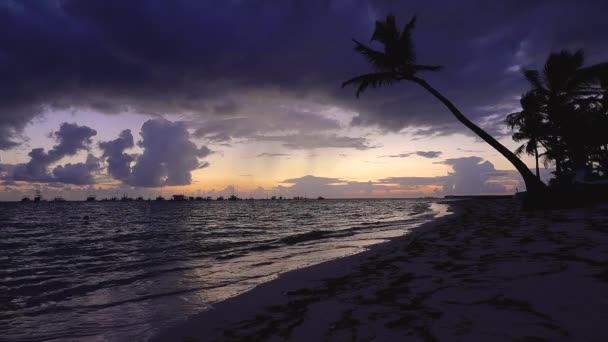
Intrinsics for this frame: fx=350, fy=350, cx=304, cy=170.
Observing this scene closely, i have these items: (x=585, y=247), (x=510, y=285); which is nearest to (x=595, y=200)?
(x=585, y=247)

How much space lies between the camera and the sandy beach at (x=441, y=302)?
3023mm

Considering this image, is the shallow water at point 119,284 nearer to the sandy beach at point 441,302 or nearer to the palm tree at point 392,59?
the sandy beach at point 441,302

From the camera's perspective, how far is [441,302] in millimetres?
3875

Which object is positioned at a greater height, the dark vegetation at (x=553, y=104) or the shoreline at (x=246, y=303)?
the dark vegetation at (x=553, y=104)

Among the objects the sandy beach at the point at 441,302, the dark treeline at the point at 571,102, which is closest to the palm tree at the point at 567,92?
the dark treeline at the point at 571,102

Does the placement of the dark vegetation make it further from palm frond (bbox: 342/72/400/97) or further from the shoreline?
the shoreline

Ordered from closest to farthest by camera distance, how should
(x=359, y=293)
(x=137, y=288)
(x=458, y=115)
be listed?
(x=359, y=293) → (x=137, y=288) → (x=458, y=115)

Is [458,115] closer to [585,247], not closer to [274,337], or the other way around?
[585,247]

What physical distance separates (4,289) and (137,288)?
9.97ft

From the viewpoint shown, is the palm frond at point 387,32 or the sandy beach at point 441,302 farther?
the palm frond at point 387,32

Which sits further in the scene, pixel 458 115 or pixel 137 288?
pixel 458 115

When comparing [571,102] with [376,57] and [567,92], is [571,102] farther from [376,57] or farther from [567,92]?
[376,57]

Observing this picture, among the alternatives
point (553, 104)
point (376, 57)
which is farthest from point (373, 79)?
point (553, 104)

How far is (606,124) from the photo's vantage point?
27016 mm
